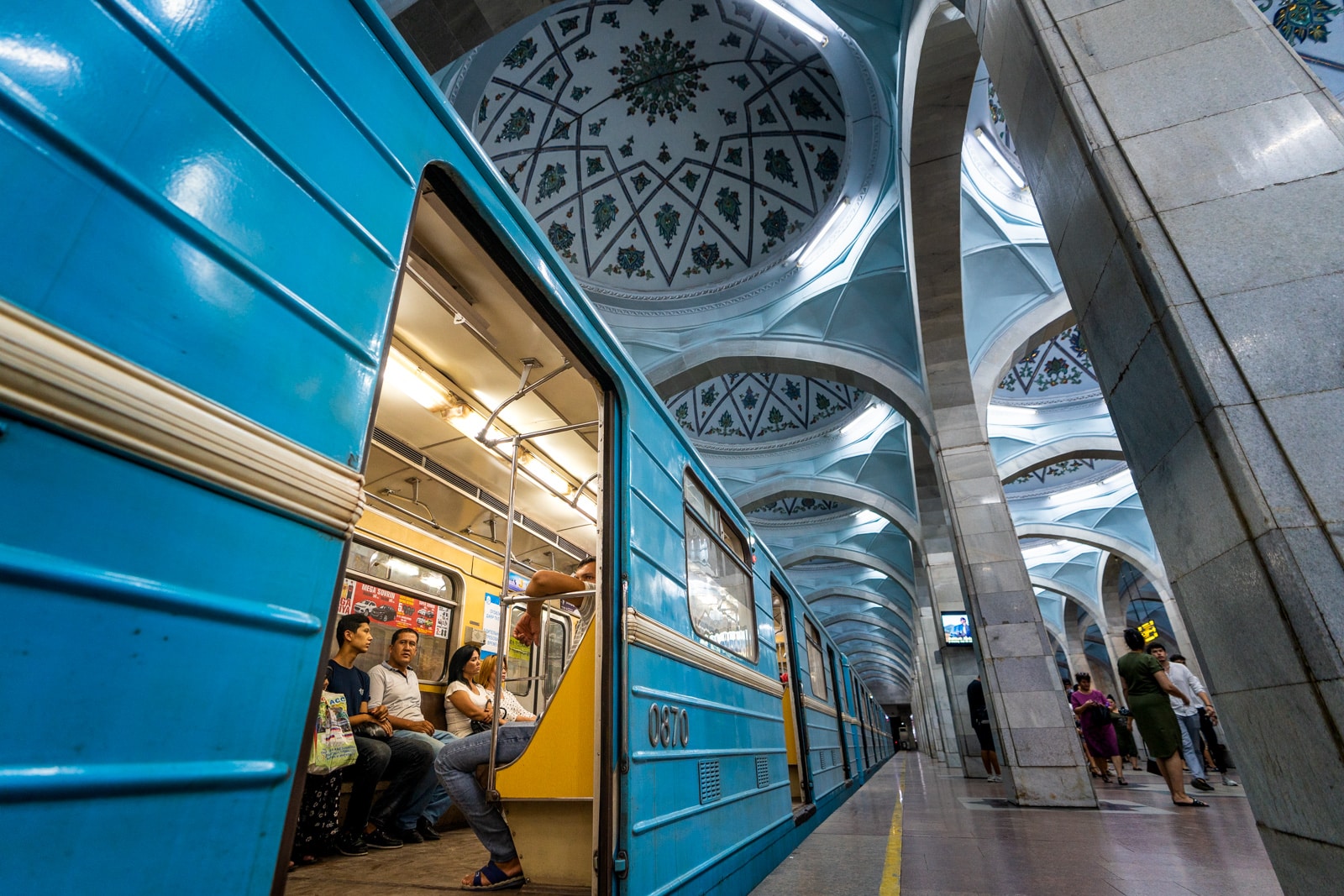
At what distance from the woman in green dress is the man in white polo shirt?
18.7 feet

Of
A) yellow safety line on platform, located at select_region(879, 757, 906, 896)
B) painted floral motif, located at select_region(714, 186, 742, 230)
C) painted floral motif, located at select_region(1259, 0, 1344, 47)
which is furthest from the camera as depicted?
painted floral motif, located at select_region(714, 186, 742, 230)

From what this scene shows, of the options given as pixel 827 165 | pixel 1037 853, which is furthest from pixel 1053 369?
pixel 1037 853

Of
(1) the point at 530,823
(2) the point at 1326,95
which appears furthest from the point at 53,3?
(2) the point at 1326,95

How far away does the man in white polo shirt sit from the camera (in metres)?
4.03

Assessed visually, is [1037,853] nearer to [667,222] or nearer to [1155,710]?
[1155,710]

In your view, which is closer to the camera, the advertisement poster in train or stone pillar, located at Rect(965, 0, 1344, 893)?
stone pillar, located at Rect(965, 0, 1344, 893)

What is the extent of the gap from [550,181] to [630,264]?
217 centimetres

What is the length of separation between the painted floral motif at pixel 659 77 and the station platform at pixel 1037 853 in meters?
11.7

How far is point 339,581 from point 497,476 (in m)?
4.07

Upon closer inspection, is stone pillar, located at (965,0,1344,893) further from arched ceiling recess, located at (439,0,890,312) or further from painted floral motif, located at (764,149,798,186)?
painted floral motif, located at (764,149,798,186)

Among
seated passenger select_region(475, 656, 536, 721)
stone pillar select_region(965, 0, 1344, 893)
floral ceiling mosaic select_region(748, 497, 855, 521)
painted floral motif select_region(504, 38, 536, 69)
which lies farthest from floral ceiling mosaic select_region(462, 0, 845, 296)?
floral ceiling mosaic select_region(748, 497, 855, 521)

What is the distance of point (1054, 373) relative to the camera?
14867mm

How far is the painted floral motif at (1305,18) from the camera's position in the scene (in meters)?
7.95

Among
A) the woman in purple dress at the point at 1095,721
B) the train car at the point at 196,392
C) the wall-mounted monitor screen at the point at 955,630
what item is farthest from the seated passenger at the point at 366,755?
the wall-mounted monitor screen at the point at 955,630
